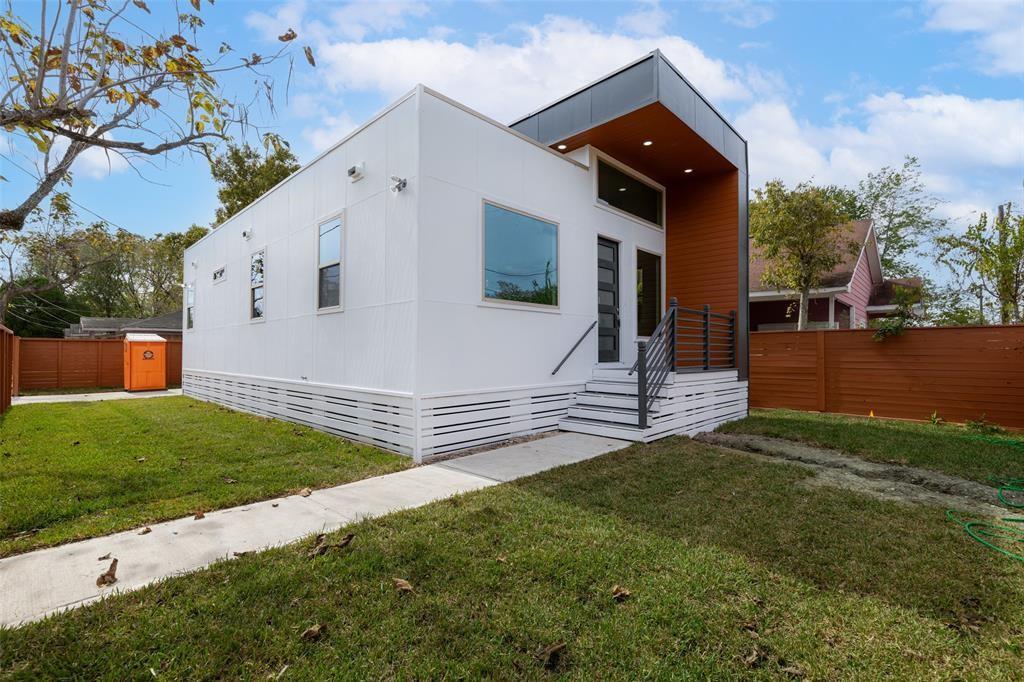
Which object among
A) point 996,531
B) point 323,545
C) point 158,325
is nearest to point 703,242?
point 996,531

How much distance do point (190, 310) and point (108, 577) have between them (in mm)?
12915

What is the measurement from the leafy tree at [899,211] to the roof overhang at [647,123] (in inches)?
702

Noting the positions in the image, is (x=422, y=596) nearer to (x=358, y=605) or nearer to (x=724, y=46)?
(x=358, y=605)

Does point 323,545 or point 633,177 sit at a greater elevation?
point 633,177

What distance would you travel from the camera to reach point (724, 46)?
656cm

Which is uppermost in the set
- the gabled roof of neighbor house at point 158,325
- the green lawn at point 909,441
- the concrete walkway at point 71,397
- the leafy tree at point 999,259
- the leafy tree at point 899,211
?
the leafy tree at point 899,211

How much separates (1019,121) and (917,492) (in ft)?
22.7

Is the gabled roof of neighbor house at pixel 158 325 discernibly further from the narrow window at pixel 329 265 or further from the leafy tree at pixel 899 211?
the leafy tree at pixel 899 211

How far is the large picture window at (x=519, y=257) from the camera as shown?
229 inches

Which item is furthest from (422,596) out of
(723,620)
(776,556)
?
(776,556)

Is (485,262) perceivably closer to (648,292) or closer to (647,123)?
(647,123)

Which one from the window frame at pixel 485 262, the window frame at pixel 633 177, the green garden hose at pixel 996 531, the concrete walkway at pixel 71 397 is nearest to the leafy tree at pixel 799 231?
the window frame at pixel 633 177

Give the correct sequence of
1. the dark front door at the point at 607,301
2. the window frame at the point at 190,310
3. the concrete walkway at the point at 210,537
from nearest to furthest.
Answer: the concrete walkway at the point at 210,537, the dark front door at the point at 607,301, the window frame at the point at 190,310

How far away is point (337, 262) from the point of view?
Answer: 654cm
